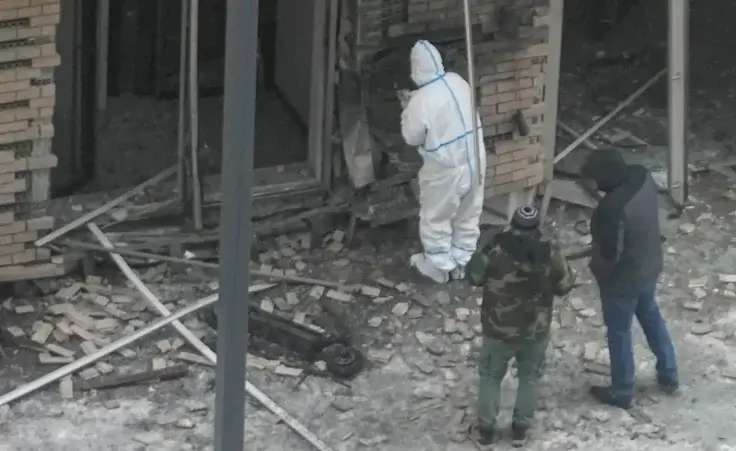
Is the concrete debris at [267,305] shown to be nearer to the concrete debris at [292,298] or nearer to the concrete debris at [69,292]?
the concrete debris at [292,298]

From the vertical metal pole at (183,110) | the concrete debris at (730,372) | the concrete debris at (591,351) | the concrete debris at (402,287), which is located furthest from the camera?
the vertical metal pole at (183,110)

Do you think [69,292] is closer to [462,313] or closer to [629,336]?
[462,313]

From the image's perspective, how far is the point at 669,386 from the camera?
7926 millimetres

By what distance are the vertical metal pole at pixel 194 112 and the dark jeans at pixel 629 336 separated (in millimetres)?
3201

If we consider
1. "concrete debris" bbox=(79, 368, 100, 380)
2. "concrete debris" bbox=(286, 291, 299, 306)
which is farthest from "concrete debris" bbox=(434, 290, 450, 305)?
"concrete debris" bbox=(79, 368, 100, 380)

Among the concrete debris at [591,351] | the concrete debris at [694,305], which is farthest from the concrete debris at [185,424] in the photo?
the concrete debris at [694,305]

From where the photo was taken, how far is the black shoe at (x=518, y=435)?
7379mm

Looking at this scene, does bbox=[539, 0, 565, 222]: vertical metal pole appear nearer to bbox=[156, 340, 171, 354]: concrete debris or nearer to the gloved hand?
the gloved hand

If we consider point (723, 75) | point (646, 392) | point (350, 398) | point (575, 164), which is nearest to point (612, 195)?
point (646, 392)

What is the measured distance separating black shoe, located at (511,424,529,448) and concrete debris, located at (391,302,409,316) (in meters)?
1.55

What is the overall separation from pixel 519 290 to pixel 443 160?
1.85 meters

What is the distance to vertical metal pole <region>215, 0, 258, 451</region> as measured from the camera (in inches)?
204

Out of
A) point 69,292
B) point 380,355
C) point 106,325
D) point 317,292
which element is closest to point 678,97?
point 317,292

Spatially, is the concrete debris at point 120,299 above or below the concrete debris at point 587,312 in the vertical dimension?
above
